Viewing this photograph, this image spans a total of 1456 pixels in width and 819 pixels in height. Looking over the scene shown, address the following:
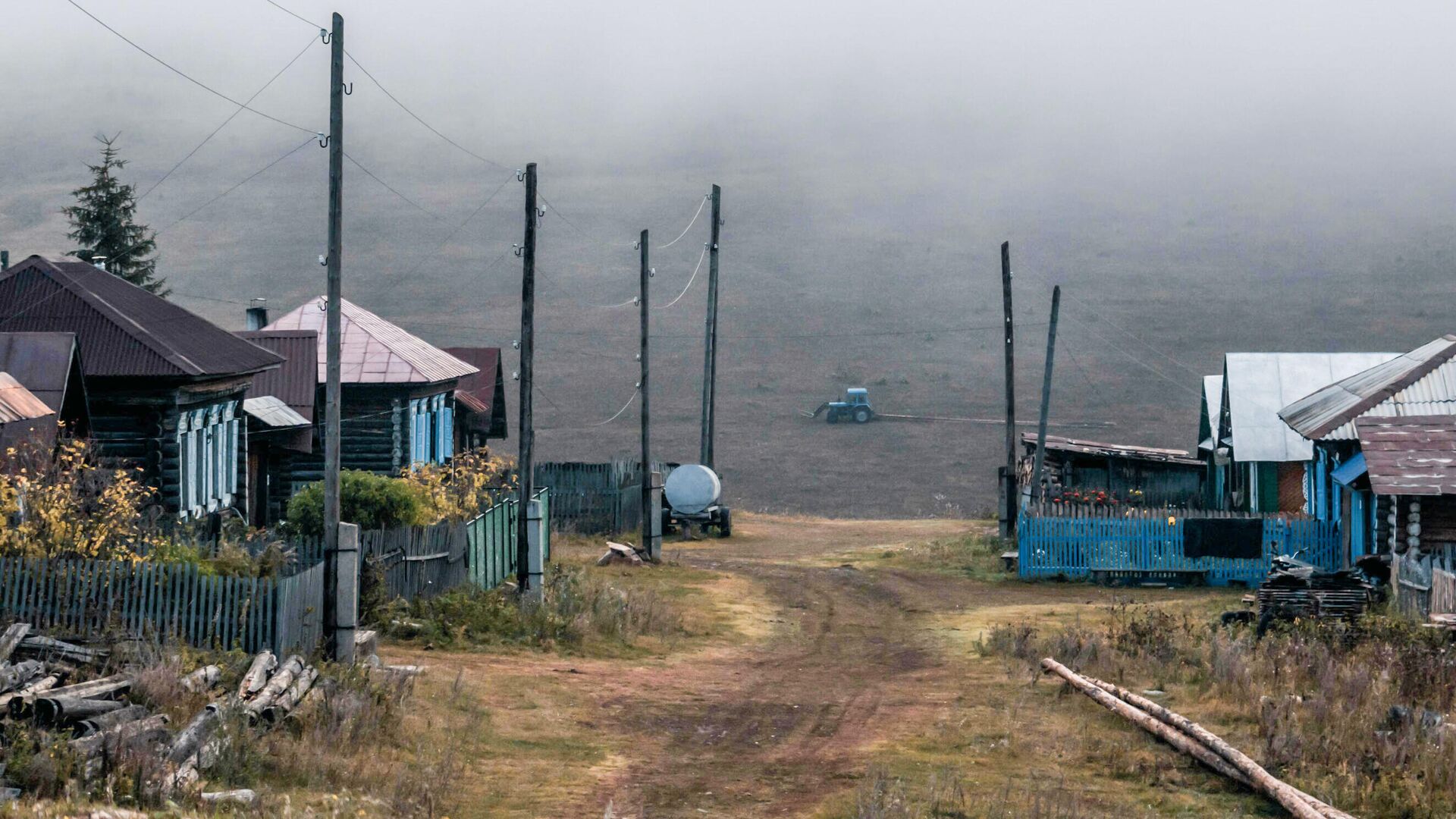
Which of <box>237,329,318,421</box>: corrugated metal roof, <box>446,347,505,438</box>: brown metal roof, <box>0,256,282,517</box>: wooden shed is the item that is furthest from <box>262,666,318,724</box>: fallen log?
<box>446,347,505,438</box>: brown metal roof

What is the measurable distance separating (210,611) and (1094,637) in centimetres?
1170

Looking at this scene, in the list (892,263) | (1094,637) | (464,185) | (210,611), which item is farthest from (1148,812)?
(464,185)

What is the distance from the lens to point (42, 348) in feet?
70.4

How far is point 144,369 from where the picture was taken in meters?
24.6

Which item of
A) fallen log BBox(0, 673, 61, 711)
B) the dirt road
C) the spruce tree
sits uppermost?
the spruce tree

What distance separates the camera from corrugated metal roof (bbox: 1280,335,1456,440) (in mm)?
27453

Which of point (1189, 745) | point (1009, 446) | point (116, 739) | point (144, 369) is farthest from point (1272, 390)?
point (116, 739)

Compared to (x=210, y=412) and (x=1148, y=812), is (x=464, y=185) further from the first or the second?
(x=1148, y=812)

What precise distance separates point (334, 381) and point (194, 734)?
6024 millimetres

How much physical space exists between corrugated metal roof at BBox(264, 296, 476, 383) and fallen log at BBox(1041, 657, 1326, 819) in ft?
73.0

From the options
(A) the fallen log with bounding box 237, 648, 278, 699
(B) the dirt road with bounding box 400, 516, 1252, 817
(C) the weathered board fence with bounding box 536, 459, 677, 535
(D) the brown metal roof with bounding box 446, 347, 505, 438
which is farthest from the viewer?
(D) the brown metal roof with bounding box 446, 347, 505, 438

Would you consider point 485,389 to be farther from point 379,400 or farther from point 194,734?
point 194,734

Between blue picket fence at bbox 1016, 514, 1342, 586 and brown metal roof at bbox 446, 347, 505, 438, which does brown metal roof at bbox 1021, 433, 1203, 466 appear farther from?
brown metal roof at bbox 446, 347, 505, 438

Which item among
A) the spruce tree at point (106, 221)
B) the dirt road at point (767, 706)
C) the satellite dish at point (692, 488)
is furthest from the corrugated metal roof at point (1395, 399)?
the spruce tree at point (106, 221)
